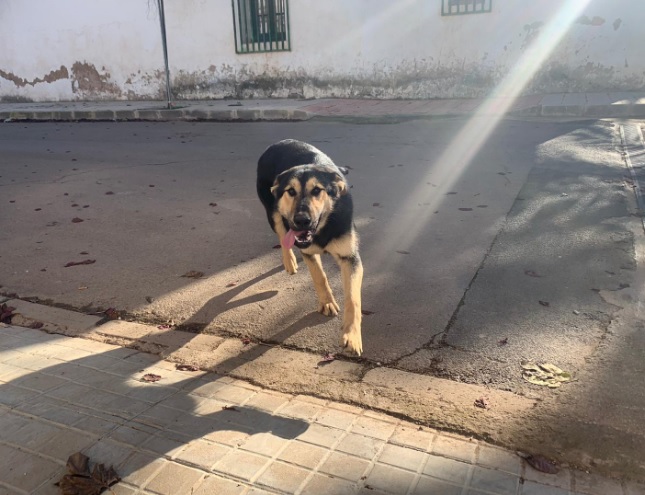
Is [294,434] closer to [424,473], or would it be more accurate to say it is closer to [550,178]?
[424,473]

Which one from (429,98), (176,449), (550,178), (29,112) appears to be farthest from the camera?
(29,112)

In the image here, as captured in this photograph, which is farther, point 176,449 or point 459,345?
point 459,345

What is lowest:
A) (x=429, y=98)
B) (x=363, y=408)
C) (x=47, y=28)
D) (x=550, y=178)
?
(x=363, y=408)

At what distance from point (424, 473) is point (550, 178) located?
545 centimetres

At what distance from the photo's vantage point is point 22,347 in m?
3.40

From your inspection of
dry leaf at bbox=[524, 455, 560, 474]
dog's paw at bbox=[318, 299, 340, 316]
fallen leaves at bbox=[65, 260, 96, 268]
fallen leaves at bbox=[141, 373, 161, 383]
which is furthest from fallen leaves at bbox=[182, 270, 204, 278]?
dry leaf at bbox=[524, 455, 560, 474]

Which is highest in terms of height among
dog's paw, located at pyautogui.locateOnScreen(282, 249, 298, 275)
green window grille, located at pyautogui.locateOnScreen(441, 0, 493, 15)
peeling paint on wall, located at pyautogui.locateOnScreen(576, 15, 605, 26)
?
green window grille, located at pyautogui.locateOnScreen(441, 0, 493, 15)

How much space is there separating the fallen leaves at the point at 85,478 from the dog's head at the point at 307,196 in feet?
5.45

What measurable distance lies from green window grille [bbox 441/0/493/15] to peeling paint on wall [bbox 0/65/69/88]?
1357cm

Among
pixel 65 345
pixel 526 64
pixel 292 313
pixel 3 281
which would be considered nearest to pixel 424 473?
pixel 292 313

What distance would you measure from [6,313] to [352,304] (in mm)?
2591

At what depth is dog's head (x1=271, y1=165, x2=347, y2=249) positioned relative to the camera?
3305 mm

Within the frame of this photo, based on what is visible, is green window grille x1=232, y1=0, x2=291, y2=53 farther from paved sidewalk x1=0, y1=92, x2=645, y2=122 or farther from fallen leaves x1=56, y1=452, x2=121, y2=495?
fallen leaves x1=56, y1=452, x2=121, y2=495

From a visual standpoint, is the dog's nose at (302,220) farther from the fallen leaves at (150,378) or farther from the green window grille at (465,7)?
the green window grille at (465,7)
